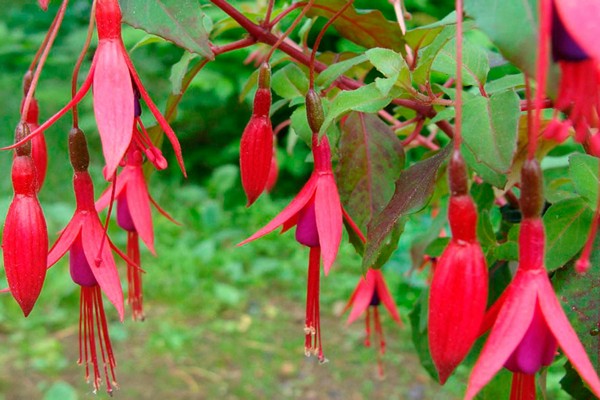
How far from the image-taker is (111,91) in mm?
394

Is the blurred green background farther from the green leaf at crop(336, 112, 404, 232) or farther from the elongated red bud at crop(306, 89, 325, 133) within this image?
the elongated red bud at crop(306, 89, 325, 133)

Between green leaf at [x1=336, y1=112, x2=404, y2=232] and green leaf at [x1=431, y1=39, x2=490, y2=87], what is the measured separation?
4.6 inches

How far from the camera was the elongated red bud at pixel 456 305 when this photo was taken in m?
0.33

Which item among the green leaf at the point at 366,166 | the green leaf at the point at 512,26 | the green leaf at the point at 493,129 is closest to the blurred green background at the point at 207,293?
the green leaf at the point at 366,166

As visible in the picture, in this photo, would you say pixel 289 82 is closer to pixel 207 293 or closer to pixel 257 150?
pixel 257 150

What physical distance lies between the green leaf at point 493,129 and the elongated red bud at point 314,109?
12 centimetres

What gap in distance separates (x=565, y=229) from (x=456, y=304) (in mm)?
212

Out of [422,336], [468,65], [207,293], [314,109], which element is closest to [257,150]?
[314,109]

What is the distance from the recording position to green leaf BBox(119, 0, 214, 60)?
0.43 metres

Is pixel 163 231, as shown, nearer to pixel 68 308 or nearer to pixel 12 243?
pixel 68 308

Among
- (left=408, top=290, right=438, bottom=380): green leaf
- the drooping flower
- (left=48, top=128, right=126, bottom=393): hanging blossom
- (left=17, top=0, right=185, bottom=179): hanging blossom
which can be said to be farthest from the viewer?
(left=408, top=290, right=438, bottom=380): green leaf

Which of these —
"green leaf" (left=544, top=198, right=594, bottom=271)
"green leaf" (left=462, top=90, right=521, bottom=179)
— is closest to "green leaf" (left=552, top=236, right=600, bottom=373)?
"green leaf" (left=544, top=198, right=594, bottom=271)

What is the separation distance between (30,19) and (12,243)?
2.50 meters

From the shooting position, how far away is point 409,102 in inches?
23.2
